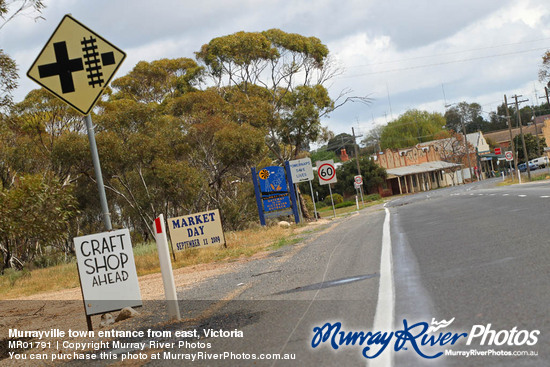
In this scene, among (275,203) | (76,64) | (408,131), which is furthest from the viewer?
(408,131)

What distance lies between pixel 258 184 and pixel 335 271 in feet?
81.7

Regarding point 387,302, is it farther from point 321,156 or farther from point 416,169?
point 321,156

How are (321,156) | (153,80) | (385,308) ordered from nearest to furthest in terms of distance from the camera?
(385,308), (153,80), (321,156)

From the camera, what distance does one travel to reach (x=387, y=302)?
678 cm

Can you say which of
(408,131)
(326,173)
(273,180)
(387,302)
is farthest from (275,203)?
(408,131)

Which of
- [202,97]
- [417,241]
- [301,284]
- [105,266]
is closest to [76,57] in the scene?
[105,266]

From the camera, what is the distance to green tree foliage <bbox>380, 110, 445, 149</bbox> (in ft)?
430

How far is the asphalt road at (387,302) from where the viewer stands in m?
4.88

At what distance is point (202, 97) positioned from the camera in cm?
4525

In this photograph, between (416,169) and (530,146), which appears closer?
(416,169)

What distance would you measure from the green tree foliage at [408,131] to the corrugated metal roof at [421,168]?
83.0 ft

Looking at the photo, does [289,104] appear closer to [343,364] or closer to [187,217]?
[187,217]

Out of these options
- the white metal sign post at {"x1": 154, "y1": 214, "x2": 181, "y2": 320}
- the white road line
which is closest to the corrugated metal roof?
the white road line

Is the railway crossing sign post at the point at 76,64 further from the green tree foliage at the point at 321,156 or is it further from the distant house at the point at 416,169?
the green tree foliage at the point at 321,156
